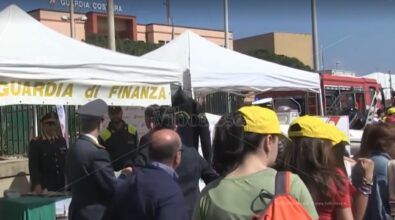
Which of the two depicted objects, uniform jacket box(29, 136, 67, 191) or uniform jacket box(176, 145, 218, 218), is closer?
uniform jacket box(176, 145, 218, 218)

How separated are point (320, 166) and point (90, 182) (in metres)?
1.95

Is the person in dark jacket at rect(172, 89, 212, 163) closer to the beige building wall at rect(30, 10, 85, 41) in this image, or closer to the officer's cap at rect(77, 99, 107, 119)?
the officer's cap at rect(77, 99, 107, 119)

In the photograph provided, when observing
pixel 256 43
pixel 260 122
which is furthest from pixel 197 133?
pixel 256 43

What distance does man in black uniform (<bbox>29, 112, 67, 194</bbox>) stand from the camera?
6695mm

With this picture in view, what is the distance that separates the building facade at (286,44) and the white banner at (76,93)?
2820 inches

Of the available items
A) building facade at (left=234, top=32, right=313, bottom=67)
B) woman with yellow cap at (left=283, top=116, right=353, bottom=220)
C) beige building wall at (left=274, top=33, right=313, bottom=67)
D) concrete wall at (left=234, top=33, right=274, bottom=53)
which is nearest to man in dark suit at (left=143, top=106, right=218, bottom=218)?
woman with yellow cap at (left=283, top=116, right=353, bottom=220)

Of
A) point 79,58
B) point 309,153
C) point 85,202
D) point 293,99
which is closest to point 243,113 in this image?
point 309,153

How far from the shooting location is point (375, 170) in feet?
12.2

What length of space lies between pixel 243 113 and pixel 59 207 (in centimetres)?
369

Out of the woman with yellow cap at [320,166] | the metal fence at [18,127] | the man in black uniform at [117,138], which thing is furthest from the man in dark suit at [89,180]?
the metal fence at [18,127]

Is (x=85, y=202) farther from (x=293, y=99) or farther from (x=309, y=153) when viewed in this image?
(x=293, y=99)

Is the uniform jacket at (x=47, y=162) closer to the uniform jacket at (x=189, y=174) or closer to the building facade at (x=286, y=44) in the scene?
the uniform jacket at (x=189, y=174)

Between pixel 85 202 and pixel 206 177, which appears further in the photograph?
pixel 206 177

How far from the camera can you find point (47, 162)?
680 centimetres
